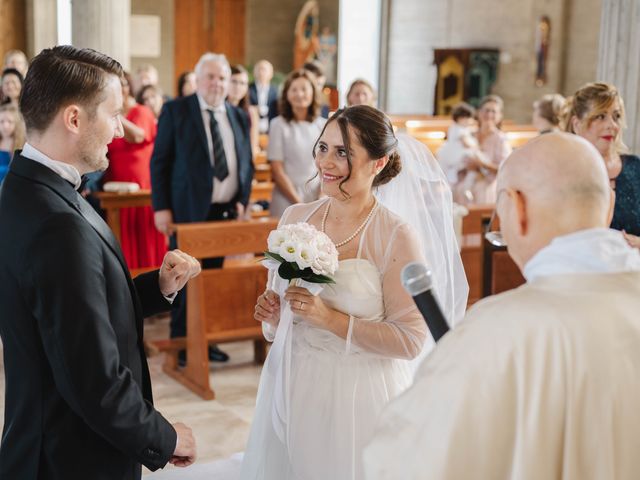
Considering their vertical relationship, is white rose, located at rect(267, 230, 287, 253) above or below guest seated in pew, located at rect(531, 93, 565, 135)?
below

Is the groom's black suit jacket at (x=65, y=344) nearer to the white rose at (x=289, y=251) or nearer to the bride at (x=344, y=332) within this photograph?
the white rose at (x=289, y=251)

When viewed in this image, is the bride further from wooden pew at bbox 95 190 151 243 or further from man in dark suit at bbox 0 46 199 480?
wooden pew at bbox 95 190 151 243

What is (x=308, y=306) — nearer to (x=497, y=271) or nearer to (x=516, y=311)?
(x=516, y=311)

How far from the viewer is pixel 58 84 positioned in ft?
6.46

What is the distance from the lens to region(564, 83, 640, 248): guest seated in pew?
4031mm

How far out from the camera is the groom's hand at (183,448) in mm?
2072

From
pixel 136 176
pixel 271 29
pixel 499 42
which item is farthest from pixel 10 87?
pixel 271 29

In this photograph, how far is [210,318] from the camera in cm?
551

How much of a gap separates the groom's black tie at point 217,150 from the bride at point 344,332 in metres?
2.71

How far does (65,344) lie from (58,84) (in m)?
0.57

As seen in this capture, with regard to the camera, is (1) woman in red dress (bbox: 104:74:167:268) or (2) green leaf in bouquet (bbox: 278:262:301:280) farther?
(1) woman in red dress (bbox: 104:74:167:268)

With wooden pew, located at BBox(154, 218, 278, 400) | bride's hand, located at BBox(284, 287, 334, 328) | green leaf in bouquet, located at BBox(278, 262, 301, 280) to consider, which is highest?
green leaf in bouquet, located at BBox(278, 262, 301, 280)

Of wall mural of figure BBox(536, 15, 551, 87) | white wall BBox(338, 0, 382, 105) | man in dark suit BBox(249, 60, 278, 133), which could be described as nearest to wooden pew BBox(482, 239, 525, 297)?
man in dark suit BBox(249, 60, 278, 133)

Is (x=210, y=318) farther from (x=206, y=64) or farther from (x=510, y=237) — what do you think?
(x=510, y=237)
